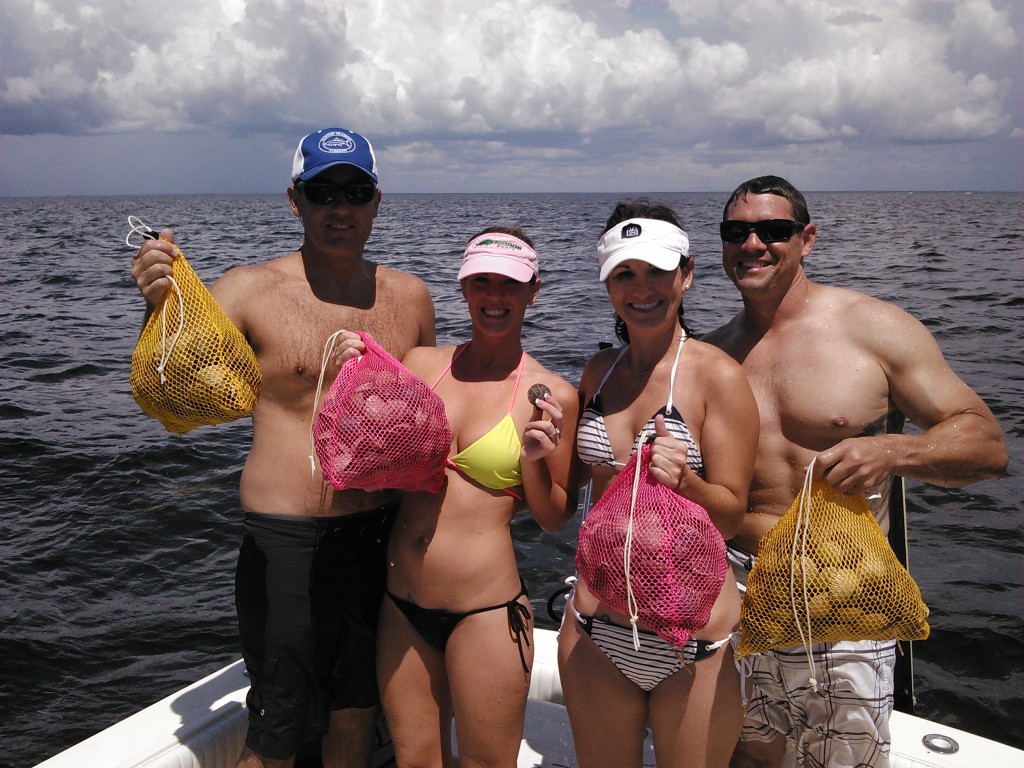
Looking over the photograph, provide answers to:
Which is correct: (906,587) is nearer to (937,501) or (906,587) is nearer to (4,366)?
(937,501)

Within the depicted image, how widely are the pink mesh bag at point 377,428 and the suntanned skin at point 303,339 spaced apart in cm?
50

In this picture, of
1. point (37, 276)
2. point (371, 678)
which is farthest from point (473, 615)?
point (37, 276)

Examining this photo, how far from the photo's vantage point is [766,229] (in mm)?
3324

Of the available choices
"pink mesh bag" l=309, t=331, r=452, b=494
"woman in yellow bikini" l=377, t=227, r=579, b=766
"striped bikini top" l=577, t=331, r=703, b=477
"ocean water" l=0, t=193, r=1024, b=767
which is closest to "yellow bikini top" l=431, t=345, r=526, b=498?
"woman in yellow bikini" l=377, t=227, r=579, b=766

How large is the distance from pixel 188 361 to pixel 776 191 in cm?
239

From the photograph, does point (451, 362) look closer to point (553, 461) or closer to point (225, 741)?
point (553, 461)

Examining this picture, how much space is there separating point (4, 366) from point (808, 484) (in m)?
16.2

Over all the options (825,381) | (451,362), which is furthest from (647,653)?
(451,362)

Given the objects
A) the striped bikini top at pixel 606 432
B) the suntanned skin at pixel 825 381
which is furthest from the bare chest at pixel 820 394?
the striped bikini top at pixel 606 432

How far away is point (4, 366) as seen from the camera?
50.1 ft

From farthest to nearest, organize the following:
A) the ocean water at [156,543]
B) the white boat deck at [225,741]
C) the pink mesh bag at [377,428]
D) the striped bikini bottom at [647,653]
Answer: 1. the ocean water at [156,543]
2. the white boat deck at [225,741]
3. the pink mesh bag at [377,428]
4. the striped bikini bottom at [647,653]

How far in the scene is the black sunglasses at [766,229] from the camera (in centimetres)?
331

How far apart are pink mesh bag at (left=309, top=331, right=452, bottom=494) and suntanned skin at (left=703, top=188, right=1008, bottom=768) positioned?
1328 mm

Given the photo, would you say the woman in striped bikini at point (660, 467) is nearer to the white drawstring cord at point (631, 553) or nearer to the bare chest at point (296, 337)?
the white drawstring cord at point (631, 553)
